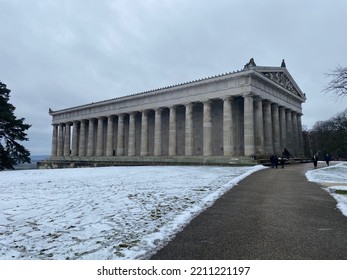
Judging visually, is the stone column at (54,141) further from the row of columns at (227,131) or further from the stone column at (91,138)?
the stone column at (91,138)

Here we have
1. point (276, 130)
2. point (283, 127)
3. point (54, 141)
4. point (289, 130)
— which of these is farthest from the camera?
point (54, 141)

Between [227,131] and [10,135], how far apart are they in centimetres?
2845

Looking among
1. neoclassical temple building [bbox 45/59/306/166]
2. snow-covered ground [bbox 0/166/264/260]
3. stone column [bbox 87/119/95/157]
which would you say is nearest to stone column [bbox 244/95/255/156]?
neoclassical temple building [bbox 45/59/306/166]

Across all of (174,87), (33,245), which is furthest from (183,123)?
(33,245)

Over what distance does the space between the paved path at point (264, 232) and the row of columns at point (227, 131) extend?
26573mm

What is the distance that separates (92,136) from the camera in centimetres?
5794

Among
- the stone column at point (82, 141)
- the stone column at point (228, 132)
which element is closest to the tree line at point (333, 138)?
the stone column at point (228, 132)

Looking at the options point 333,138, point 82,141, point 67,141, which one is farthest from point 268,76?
point 67,141

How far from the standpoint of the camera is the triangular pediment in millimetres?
39688

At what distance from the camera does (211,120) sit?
1583 inches

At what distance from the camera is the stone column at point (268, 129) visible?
39.2 m

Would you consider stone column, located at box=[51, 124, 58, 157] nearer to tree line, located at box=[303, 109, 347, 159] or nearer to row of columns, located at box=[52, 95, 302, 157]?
row of columns, located at box=[52, 95, 302, 157]

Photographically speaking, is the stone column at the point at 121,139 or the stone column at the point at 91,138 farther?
the stone column at the point at 91,138

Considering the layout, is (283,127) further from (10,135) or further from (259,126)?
(10,135)
